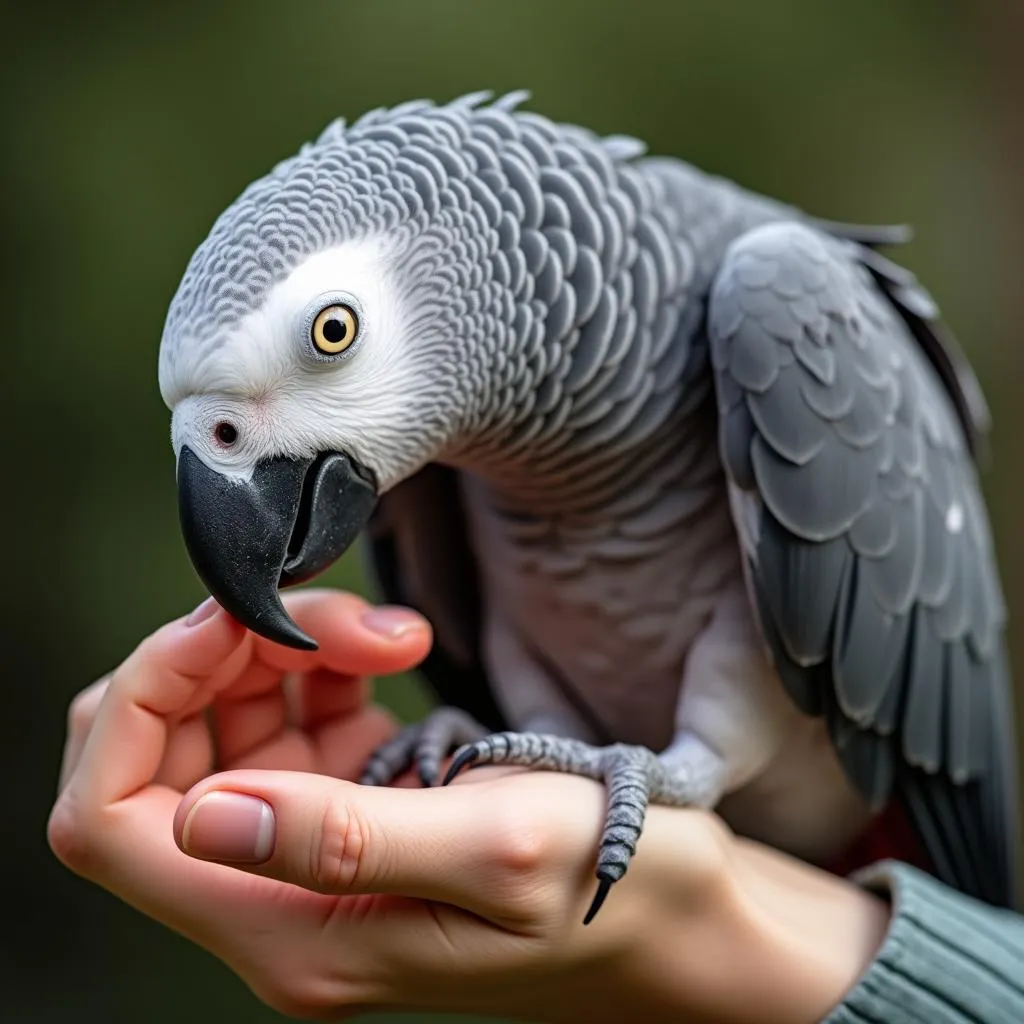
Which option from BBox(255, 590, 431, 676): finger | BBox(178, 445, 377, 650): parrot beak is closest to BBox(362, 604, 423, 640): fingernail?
BBox(255, 590, 431, 676): finger

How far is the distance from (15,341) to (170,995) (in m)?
1.17

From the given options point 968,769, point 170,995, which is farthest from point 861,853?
point 170,995

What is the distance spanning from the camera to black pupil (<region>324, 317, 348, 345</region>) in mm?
692

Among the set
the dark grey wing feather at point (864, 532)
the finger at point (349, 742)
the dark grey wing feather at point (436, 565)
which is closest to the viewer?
the dark grey wing feather at point (864, 532)

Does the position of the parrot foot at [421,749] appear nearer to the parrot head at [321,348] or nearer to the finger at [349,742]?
the finger at [349,742]

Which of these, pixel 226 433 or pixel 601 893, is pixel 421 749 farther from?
pixel 226 433

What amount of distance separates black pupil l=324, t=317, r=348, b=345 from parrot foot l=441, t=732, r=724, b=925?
324 mm

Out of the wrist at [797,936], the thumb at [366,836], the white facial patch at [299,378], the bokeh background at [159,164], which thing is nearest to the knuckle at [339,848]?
the thumb at [366,836]

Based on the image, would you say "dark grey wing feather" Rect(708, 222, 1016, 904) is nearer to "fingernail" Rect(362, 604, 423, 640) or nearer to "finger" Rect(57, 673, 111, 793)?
"fingernail" Rect(362, 604, 423, 640)

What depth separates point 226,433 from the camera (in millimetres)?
693

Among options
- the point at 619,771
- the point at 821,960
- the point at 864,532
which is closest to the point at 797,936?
the point at 821,960

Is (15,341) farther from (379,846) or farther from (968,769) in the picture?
(968,769)

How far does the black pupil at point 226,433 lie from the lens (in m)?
0.69

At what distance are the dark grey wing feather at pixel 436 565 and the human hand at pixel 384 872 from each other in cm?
23
